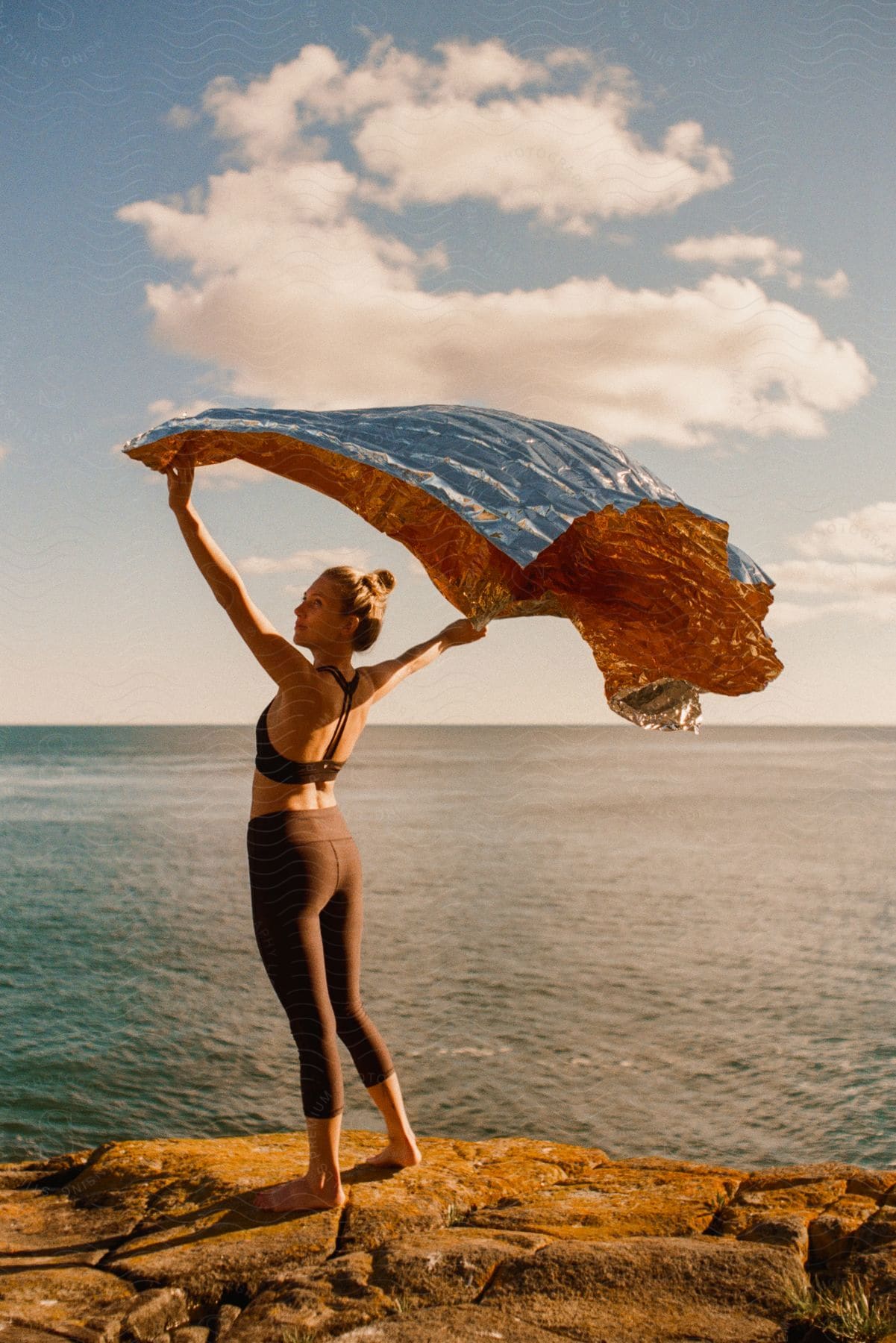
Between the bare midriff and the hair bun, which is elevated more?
the hair bun

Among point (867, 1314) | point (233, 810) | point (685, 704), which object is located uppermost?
point (685, 704)

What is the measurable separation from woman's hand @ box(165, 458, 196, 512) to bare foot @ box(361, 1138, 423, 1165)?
2.60 metres

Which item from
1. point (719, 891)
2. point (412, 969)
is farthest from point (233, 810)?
point (412, 969)

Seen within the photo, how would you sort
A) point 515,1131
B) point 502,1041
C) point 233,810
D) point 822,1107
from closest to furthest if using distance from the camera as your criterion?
1. point 515,1131
2. point 822,1107
3. point 502,1041
4. point 233,810

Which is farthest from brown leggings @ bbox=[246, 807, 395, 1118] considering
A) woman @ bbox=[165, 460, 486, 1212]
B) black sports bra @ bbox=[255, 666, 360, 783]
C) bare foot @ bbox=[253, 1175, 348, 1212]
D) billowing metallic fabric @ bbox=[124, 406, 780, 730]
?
billowing metallic fabric @ bbox=[124, 406, 780, 730]

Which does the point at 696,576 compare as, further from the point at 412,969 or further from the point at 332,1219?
the point at 412,969

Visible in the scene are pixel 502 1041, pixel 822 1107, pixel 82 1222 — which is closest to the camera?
pixel 82 1222

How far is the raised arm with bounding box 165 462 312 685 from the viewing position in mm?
3279

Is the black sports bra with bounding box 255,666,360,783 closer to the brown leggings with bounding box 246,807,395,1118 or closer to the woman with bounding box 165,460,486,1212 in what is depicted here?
the woman with bounding box 165,460,486,1212

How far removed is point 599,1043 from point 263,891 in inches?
369

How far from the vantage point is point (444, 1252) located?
310 centimetres

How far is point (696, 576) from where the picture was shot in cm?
352

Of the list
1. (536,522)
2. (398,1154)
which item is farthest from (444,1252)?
(536,522)

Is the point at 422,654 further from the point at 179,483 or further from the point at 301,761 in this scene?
the point at 179,483
